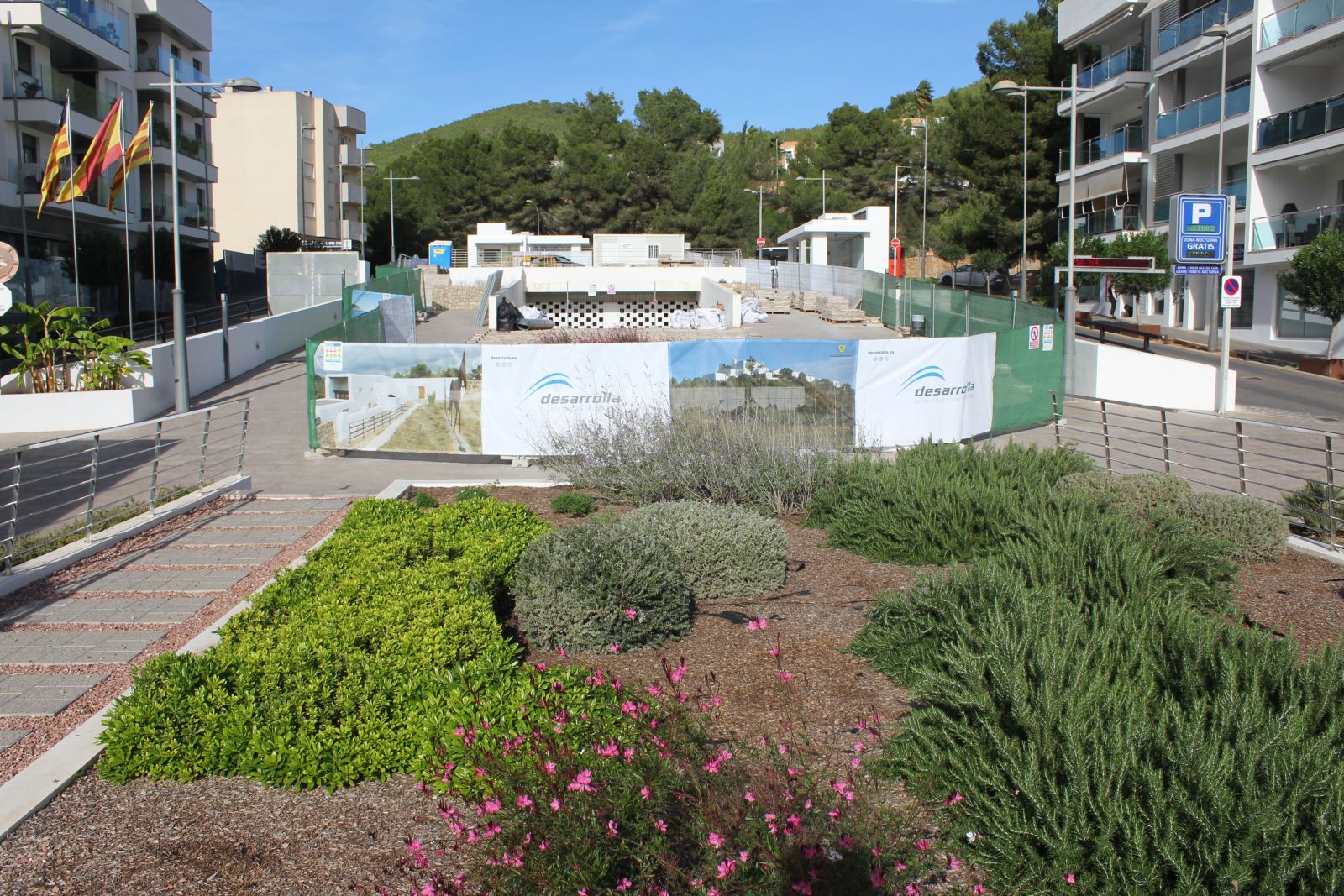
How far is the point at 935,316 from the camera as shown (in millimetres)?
32094

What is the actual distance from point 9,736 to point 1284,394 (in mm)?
28088

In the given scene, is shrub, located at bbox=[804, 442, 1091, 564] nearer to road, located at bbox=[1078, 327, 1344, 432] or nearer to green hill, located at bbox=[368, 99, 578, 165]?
road, located at bbox=[1078, 327, 1344, 432]

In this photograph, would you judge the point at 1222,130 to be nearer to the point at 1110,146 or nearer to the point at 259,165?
the point at 1110,146

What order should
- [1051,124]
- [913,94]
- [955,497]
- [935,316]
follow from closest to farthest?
[955,497], [935,316], [1051,124], [913,94]

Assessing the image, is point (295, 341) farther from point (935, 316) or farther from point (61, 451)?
point (935, 316)

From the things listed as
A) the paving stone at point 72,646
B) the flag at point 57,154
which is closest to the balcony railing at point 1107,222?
the flag at point 57,154

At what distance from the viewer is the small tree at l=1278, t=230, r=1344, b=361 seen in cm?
3012

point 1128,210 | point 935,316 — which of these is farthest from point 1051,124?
point 935,316

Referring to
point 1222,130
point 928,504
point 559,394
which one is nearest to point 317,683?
point 928,504

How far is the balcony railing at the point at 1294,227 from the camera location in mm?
33469

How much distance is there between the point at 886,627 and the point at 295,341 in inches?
1130

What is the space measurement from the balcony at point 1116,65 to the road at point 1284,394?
16.4m

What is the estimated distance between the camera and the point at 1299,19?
114 feet

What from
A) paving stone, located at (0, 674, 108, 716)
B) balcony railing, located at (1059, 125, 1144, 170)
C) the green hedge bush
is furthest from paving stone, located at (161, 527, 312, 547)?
balcony railing, located at (1059, 125, 1144, 170)
